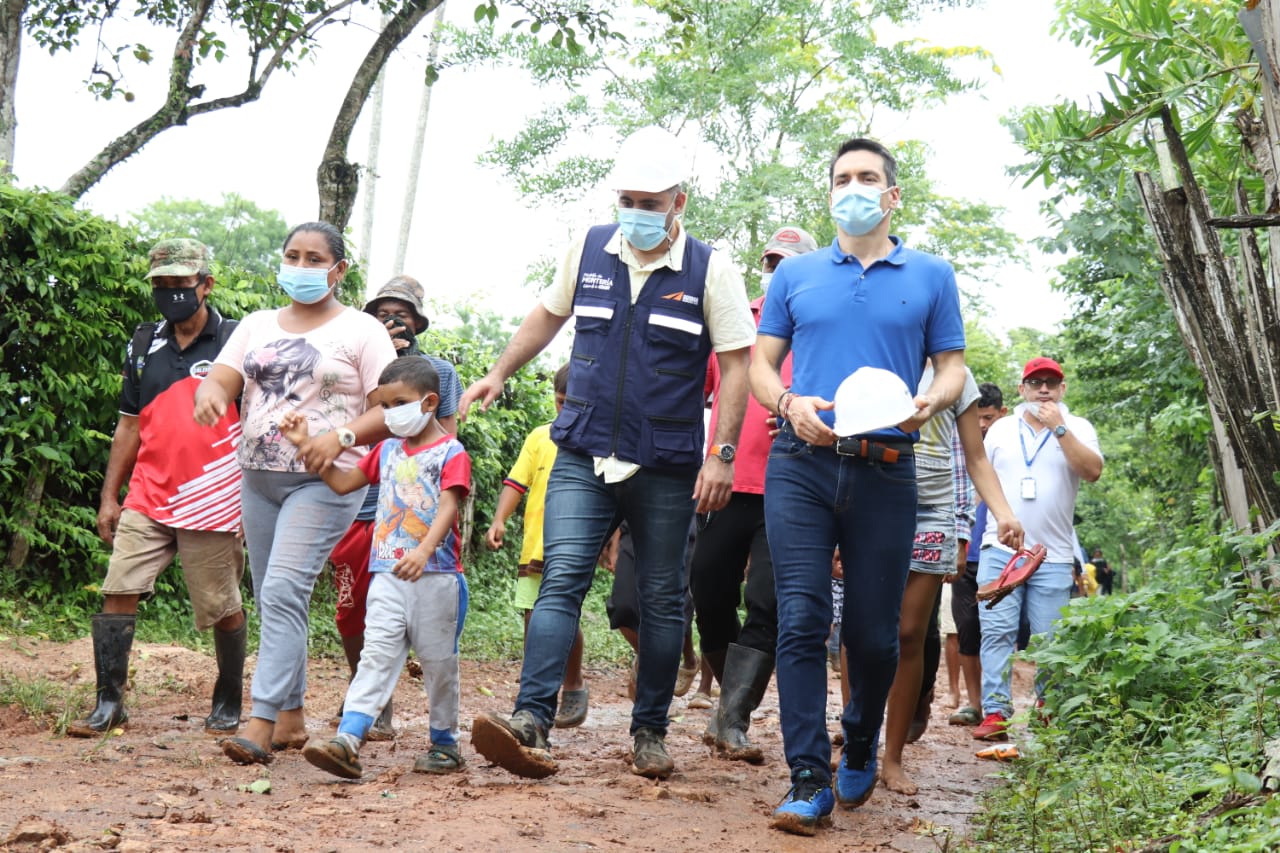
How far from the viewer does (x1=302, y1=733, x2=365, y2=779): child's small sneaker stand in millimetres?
4750

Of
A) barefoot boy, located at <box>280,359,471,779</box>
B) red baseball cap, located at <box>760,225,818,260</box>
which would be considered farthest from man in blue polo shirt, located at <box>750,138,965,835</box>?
red baseball cap, located at <box>760,225,818,260</box>

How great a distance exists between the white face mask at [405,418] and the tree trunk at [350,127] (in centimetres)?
540

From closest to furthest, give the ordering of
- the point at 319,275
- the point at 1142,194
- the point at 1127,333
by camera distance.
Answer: the point at 319,275, the point at 1142,194, the point at 1127,333

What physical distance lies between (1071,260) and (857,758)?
54.0ft

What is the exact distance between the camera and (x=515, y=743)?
15.6 feet

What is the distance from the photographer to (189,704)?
7160 mm

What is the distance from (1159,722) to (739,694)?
172cm

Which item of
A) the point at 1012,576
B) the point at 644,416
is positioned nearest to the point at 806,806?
the point at 644,416

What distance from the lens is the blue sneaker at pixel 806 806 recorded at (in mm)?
4508

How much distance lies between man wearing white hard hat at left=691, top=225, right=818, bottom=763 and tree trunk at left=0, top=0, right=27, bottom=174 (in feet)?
22.9

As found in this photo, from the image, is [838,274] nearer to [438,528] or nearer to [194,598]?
[438,528]

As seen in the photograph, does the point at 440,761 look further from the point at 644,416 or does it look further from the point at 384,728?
the point at 644,416

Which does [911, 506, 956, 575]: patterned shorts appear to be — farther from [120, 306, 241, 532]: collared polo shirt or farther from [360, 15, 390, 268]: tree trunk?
[360, 15, 390, 268]: tree trunk

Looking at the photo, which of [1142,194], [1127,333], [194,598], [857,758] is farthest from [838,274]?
[1127,333]
